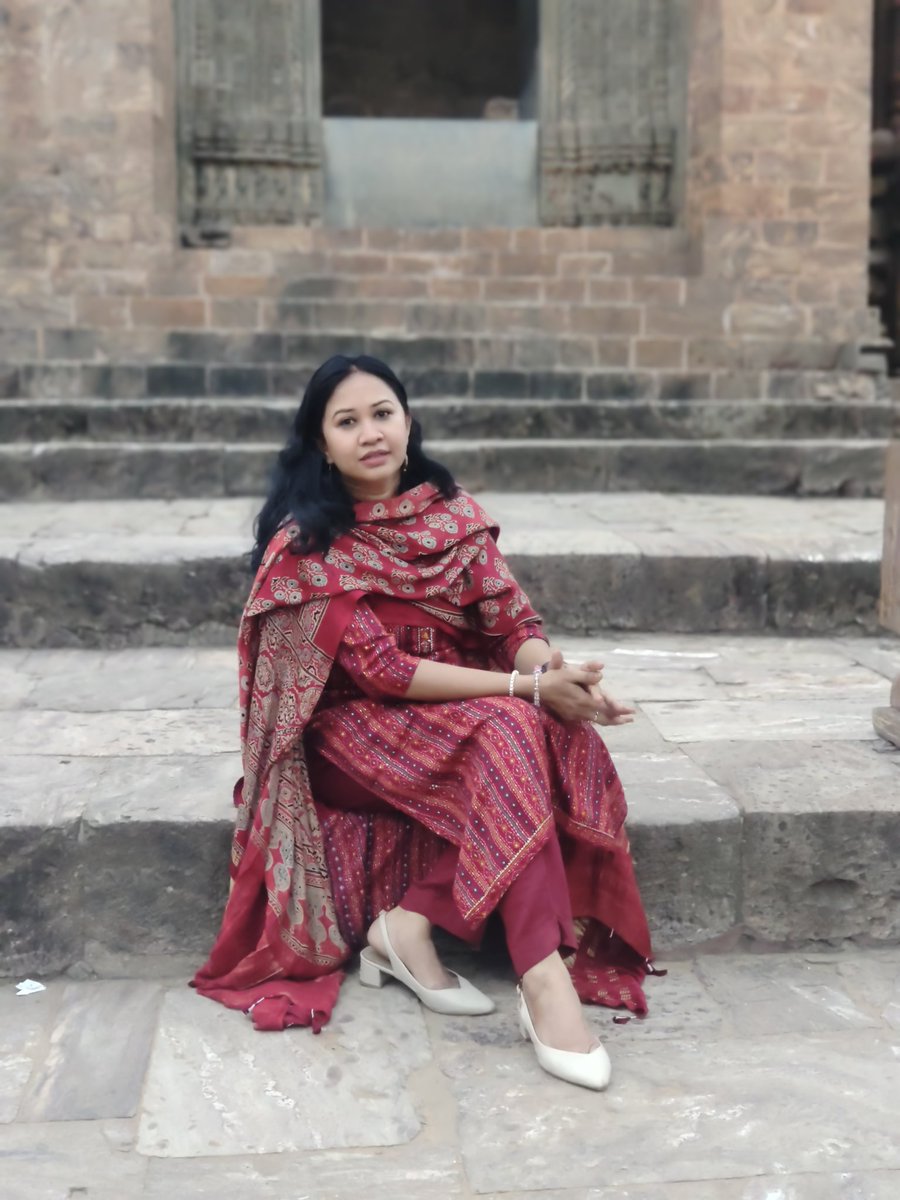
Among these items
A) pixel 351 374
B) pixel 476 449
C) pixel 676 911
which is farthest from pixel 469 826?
pixel 476 449

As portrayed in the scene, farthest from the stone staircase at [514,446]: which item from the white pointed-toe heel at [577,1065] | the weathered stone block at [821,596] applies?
the white pointed-toe heel at [577,1065]

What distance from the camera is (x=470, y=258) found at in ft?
28.2

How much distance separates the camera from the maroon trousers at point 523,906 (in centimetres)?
218

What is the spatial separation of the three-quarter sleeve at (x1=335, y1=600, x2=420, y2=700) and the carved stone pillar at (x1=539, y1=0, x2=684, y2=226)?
779cm

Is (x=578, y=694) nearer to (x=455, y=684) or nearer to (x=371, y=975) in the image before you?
(x=455, y=684)

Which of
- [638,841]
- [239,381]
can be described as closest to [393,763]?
[638,841]

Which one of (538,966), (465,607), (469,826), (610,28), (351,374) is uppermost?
(610,28)

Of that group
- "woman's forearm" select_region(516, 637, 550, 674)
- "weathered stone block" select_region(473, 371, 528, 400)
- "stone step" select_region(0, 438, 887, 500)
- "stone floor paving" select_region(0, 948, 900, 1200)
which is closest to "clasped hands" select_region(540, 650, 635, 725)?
"woman's forearm" select_region(516, 637, 550, 674)

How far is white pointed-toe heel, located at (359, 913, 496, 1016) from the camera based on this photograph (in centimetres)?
229

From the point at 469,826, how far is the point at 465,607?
517 millimetres

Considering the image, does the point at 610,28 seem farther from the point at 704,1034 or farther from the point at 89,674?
the point at 704,1034

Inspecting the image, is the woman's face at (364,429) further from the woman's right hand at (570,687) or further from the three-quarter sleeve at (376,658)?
the woman's right hand at (570,687)

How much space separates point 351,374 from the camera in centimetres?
250

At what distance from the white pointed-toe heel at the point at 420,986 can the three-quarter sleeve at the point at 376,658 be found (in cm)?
44
